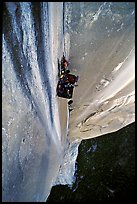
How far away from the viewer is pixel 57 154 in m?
1.56

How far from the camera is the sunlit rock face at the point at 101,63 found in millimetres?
1129

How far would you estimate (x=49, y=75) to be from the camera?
3.78 feet

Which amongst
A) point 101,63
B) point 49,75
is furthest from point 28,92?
point 101,63

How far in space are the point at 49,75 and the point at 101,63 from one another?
241 millimetres

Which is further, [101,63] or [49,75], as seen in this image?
[101,63]

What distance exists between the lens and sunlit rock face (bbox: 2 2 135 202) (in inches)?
39.2

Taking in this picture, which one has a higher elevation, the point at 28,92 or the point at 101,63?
the point at 101,63

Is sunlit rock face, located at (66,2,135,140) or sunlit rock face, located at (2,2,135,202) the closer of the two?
sunlit rock face, located at (2,2,135,202)

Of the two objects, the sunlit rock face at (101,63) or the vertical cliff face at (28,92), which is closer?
the vertical cliff face at (28,92)

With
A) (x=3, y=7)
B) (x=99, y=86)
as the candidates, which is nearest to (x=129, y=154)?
(x=99, y=86)

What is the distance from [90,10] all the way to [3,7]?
0.33m

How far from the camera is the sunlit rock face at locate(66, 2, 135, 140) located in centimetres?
113

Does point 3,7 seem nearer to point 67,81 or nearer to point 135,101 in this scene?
point 67,81

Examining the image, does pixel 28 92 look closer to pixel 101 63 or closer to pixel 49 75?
pixel 49 75
